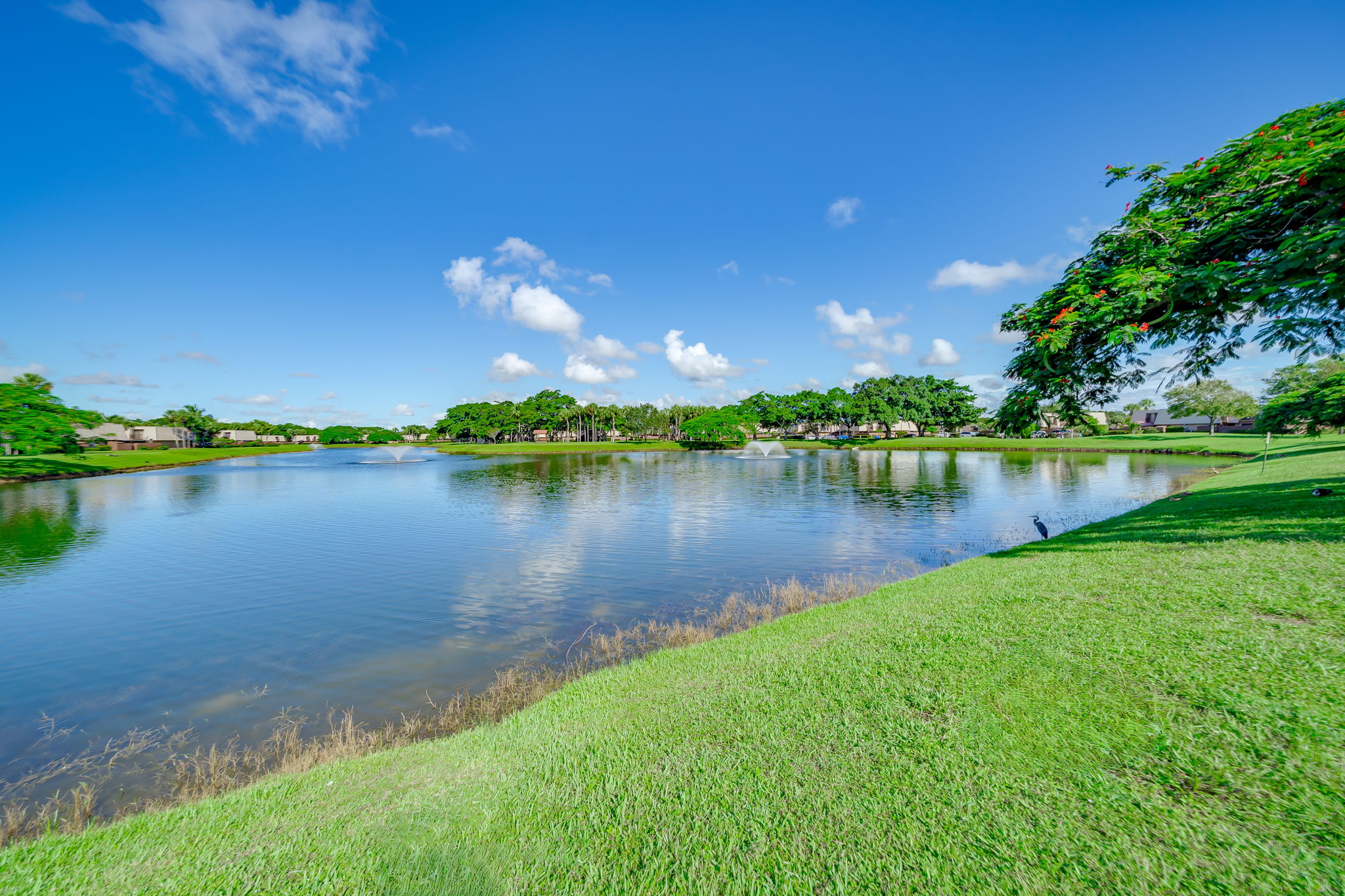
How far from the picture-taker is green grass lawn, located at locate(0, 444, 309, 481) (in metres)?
54.1

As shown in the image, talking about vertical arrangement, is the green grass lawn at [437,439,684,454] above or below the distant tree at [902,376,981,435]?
below

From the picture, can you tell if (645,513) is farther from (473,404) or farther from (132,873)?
(473,404)

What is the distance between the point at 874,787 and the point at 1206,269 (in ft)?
29.6

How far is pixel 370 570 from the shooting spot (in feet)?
59.2

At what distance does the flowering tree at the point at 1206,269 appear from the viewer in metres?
7.04

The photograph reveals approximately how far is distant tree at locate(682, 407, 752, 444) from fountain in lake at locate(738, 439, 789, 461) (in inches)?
673

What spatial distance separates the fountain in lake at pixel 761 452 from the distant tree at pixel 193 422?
163978 millimetres

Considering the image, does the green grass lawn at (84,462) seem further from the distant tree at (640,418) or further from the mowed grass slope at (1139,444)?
the mowed grass slope at (1139,444)

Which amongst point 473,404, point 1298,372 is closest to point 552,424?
point 473,404

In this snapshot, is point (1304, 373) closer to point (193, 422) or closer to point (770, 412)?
point (770, 412)

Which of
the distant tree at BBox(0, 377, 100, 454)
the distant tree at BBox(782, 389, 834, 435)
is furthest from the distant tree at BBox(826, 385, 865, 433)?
the distant tree at BBox(0, 377, 100, 454)

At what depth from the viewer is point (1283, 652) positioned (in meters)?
5.45

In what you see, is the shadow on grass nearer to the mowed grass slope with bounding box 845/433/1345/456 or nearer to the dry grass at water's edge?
the dry grass at water's edge

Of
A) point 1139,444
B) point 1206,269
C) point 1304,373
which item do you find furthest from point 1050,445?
point 1206,269
